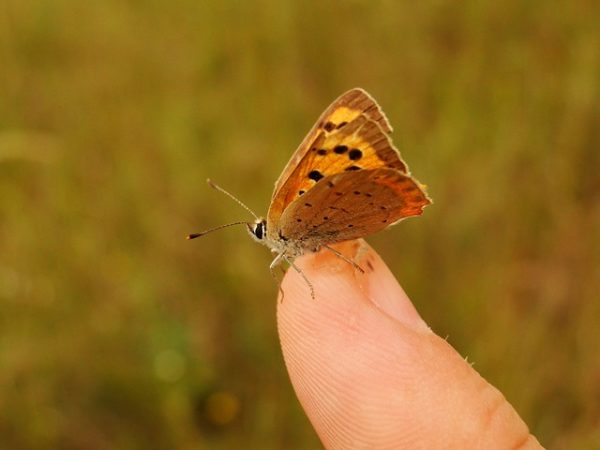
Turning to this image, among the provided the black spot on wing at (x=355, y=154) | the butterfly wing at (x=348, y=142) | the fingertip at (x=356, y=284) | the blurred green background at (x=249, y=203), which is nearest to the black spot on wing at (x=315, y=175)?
the butterfly wing at (x=348, y=142)

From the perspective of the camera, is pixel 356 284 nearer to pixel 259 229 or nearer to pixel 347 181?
pixel 347 181

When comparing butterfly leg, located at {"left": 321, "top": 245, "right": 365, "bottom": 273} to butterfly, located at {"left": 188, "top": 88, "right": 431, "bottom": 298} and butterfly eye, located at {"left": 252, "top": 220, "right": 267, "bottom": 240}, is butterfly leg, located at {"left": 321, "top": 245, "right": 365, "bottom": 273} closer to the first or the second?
butterfly, located at {"left": 188, "top": 88, "right": 431, "bottom": 298}

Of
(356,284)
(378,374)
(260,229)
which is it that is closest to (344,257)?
(356,284)

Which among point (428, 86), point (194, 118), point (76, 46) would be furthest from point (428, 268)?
point (76, 46)

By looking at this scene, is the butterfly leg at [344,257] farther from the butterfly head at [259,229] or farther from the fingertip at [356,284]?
the butterfly head at [259,229]

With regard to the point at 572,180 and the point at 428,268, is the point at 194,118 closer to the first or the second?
the point at 428,268
